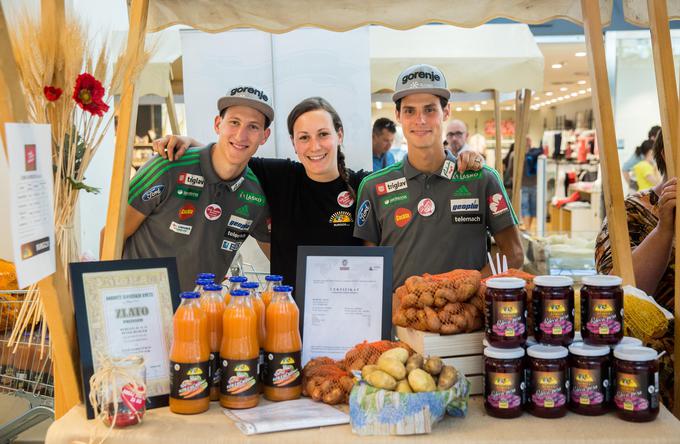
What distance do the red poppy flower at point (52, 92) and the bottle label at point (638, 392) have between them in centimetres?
173

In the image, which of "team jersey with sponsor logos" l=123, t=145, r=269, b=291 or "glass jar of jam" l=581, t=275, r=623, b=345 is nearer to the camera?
"glass jar of jam" l=581, t=275, r=623, b=345

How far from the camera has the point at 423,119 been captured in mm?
3070

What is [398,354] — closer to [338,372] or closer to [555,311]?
[338,372]

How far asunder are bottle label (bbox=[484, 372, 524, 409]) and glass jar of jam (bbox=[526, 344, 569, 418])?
4 centimetres

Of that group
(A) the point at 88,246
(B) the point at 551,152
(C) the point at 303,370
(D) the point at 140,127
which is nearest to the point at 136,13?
(C) the point at 303,370

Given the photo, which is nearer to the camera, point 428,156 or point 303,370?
point 303,370

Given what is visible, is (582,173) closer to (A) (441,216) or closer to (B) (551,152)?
(B) (551,152)

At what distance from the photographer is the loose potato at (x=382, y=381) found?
176 cm

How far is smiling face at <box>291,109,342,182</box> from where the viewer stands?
3129 millimetres

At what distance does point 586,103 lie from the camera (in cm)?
1722

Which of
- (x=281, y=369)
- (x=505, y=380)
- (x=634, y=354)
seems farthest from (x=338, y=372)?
(x=634, y=354)

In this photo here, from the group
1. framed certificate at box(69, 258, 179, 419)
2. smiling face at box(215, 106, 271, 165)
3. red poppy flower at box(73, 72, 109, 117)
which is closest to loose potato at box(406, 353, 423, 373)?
framed certificate at box(69, 258, 179, 419)

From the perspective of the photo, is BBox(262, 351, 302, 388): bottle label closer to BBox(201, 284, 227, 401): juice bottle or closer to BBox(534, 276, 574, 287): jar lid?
BBox(201, 284, 227, 401): juice bottle

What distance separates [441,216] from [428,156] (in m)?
0.29
